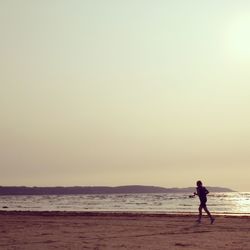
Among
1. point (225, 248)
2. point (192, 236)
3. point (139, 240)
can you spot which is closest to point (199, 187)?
point (192, 236)

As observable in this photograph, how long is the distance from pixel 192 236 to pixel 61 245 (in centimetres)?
464

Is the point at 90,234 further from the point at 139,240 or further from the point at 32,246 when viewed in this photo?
the point at 32,246

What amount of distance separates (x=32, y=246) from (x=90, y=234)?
3.80 meters

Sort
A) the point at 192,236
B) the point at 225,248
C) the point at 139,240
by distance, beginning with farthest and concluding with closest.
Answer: the point at 192,236 → the point at 139,240 → the point at 225,248

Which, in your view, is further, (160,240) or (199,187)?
(199,187)

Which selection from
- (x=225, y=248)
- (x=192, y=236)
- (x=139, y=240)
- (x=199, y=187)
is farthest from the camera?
(x=199, y=187)

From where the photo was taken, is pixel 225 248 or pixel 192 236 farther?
pixel 192 236

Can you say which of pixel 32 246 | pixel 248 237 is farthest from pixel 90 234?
pixel 248 237

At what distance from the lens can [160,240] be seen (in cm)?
1505

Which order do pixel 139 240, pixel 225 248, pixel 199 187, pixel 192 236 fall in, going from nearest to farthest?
1. pixel 225 248
2. pixel 139 240
3. pixel 192 236
4. pixel 199 187

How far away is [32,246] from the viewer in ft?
44.7

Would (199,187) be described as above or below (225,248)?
above

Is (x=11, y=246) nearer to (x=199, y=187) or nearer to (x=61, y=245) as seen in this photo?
(x=61, y=245)

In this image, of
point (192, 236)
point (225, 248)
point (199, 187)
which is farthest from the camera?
point (199, 187)
